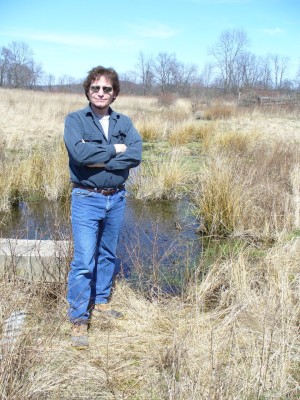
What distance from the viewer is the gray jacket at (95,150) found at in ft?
8.36

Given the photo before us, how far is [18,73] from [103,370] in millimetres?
51695

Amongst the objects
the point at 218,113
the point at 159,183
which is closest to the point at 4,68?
the point at 218,113

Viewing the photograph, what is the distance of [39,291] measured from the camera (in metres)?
3.12

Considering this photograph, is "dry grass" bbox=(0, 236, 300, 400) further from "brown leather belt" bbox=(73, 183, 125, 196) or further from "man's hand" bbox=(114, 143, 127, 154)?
"man's hand" bbox=(114, 143, 127, 154)

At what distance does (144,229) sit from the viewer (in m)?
5.41

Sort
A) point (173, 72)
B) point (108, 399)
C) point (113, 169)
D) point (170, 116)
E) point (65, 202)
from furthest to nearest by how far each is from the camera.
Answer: point (173, 72)
point (170, 116)
point (65, 202)
point (113, 169)
point (108, 399)

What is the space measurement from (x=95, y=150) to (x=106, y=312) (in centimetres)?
127

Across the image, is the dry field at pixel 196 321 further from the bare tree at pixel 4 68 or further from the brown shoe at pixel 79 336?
the bare tree at pixel 4 68

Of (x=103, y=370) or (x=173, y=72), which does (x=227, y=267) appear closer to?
(x=103, y=370)

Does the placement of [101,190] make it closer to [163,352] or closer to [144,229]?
[163,352]

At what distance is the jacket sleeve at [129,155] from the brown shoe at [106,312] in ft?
3.62

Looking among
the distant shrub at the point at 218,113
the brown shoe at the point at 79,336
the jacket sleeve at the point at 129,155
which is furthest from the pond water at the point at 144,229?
the distant shrub at the point at 218,113

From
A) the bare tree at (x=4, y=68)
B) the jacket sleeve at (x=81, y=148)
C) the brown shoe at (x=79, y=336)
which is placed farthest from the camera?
the bare tree at (x=4, y=68)

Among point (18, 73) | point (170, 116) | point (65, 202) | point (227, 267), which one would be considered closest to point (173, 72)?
point (18, 73)
